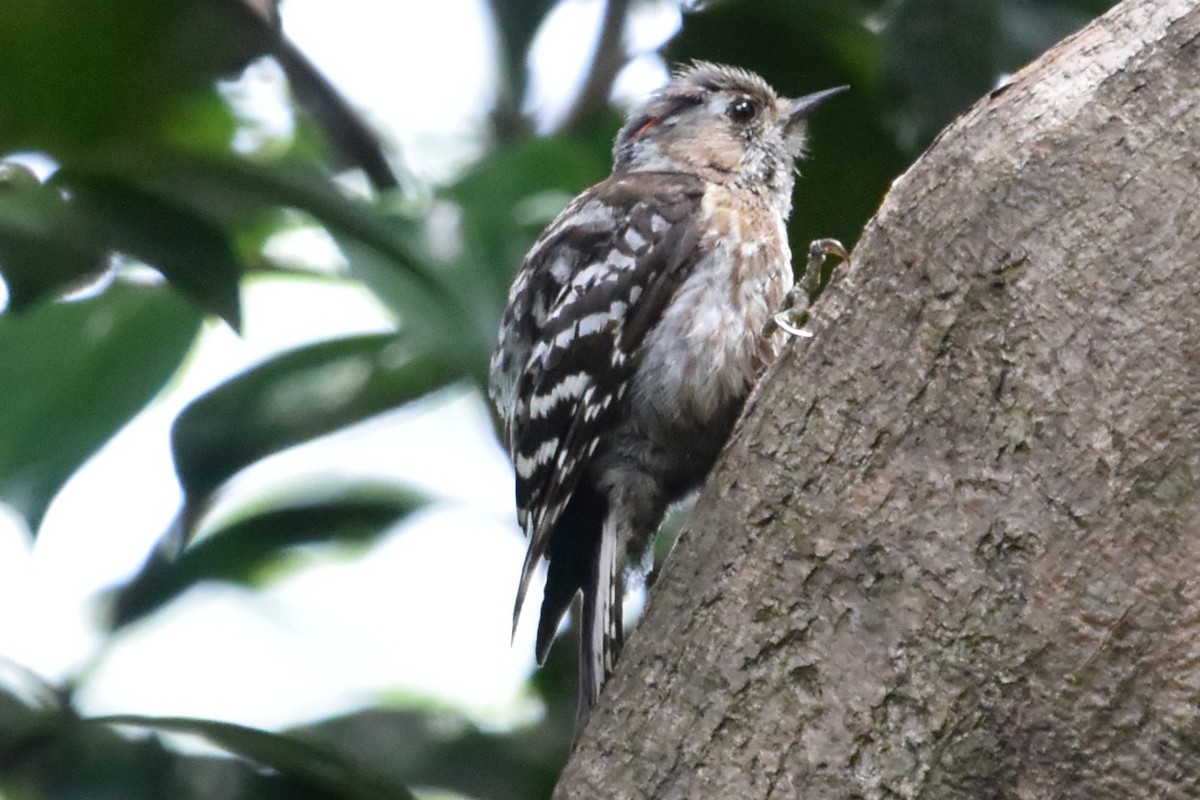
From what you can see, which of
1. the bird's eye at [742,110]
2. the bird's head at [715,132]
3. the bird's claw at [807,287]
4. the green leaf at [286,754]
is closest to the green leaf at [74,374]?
the green leaf at [286,754]

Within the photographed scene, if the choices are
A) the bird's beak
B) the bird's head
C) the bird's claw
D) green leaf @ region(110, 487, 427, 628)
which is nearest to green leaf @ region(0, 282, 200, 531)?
green leaf @ region(110, 487, 427, 628)

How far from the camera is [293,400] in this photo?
3.60m

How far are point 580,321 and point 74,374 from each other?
1.11 meters

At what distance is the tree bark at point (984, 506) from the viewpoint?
2.25 m

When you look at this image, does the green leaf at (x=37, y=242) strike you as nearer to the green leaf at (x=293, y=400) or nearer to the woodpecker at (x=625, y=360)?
the green leaf at (x=293, y=400)

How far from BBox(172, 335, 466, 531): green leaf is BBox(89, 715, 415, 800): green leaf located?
0.57 metres

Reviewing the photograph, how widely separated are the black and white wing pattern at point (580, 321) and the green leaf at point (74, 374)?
77 centimetres

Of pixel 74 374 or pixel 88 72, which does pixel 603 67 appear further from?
pixel 88 72

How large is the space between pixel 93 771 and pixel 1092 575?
6.13 ft

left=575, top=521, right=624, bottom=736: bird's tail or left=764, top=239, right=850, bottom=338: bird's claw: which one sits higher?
left=764, top=239, right=850, bottom=338: bird's claw

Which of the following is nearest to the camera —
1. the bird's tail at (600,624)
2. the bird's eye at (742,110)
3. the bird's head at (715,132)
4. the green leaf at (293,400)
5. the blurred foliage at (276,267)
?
the blurred foliage at (276,267)

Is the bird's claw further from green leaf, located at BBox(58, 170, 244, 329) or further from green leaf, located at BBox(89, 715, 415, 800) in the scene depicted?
green leaf, located at BBox(89, 715, 415, 800)

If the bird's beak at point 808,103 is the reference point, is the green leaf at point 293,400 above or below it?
below

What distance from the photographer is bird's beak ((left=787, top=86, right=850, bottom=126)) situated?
3844 mm
